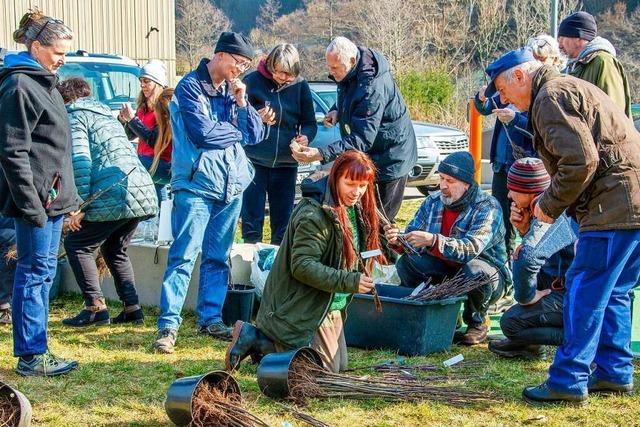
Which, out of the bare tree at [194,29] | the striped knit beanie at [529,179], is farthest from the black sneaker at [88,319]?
the bare tree at [194,29]

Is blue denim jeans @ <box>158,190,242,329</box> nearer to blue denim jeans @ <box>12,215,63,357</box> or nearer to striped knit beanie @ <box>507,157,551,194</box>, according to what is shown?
blue denim jeans @ <box>12,215,63,357</box>

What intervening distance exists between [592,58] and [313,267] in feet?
8.60

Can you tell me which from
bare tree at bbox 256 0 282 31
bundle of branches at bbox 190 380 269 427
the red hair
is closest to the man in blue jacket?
the red hair

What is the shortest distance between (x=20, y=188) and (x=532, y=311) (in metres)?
2.88

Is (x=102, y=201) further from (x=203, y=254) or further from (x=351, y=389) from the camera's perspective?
(x=351, y=389)

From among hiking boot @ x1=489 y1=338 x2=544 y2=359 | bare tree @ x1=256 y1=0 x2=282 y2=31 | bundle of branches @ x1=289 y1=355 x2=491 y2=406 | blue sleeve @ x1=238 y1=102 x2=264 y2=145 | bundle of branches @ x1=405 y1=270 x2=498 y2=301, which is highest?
bare tree @ x1=256 y1=0 x2=282 y2=31

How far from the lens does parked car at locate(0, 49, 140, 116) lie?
39.8 ft

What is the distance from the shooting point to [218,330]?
19.6ft

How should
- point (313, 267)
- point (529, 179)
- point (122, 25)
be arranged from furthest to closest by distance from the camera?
1. point (122, 25)
2. point (529, 179)
3. point (313, 267)

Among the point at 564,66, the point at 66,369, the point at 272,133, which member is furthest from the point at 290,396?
the point at 564,66

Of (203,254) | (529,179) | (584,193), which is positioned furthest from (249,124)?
(584,193)

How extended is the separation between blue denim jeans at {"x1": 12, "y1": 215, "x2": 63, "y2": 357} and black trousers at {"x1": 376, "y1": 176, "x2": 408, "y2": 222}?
2.47 meters

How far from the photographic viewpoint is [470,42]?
3469cm

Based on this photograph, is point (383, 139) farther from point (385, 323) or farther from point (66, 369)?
point (66, 369)
